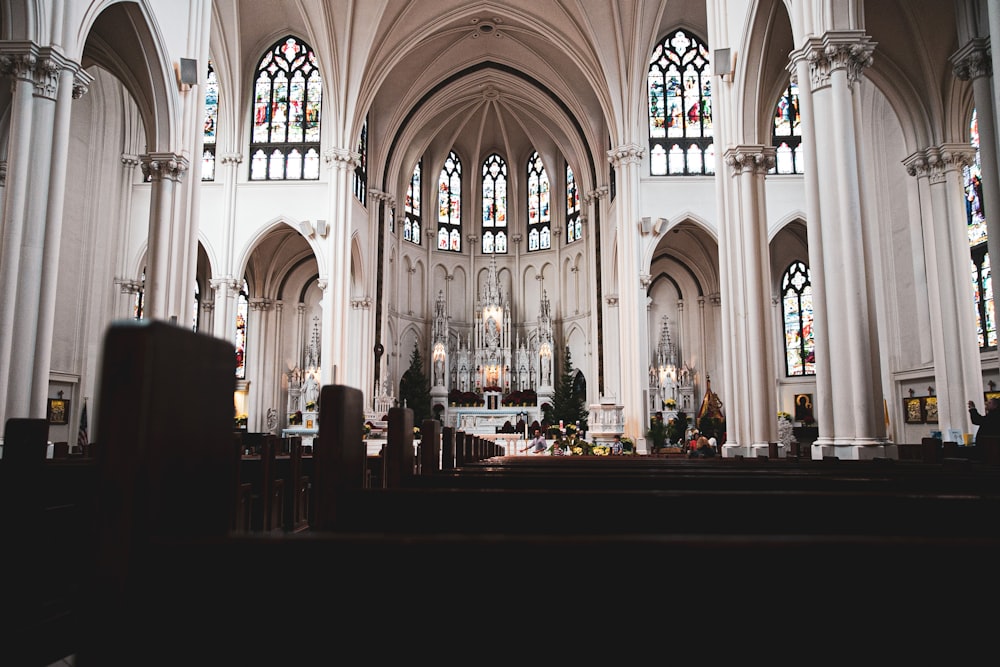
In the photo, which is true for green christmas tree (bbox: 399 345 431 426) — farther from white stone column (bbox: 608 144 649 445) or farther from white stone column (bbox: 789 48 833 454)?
white stone column (bbox: 789 48 833 454)

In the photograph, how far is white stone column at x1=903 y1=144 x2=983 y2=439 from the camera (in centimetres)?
1212

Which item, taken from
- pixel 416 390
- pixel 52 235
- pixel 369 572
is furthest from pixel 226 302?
pixel 369 572

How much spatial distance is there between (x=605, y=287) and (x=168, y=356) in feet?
80.4

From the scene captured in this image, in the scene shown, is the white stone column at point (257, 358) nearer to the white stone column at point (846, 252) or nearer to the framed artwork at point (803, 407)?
the framed artwork at point (803, 407)

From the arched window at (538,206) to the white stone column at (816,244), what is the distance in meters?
23.7

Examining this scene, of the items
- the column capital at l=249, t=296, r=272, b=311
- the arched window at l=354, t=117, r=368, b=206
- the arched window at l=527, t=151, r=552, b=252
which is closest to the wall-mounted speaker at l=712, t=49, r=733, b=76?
the arched window at l=354, t=117, r=368, b=206

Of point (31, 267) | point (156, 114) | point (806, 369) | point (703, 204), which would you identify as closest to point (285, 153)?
point (156, 114)

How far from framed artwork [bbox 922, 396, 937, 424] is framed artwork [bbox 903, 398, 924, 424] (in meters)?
0.14

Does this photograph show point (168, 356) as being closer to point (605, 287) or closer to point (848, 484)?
point (848, 484)

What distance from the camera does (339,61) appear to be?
2084 centimetres

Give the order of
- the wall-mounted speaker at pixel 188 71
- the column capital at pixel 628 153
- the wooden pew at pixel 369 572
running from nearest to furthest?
the wooden pew at pixel 369 572, the wall-mounted speaker at pixel 188 71, the column capital at pixel 628 153

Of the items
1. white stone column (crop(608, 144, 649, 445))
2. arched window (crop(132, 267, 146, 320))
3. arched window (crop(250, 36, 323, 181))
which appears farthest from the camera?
arched window (crop(250, 36, 323, 181))

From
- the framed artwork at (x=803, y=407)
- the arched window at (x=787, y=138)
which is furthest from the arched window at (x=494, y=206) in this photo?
the framed artwork at (x=803, y=407)

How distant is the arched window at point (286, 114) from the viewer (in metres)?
21.5
